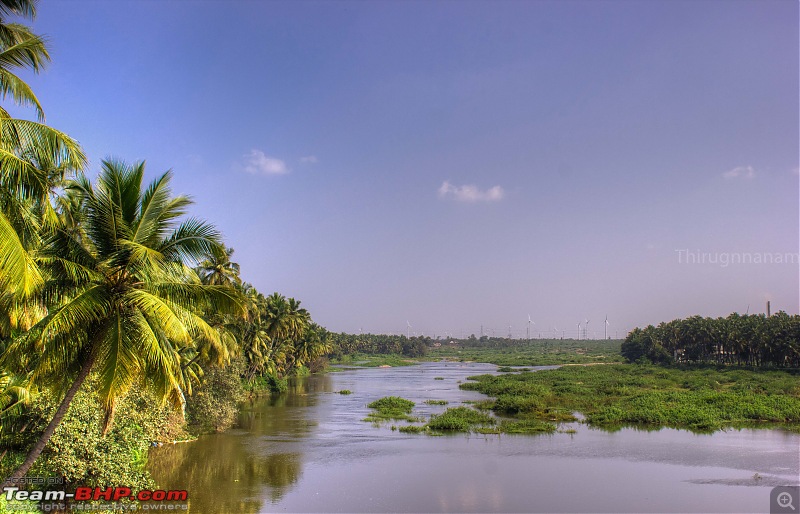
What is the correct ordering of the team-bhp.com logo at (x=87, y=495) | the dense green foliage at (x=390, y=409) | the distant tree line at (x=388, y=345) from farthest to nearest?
the distant tree line at (x=388, y=345), the dense green foliage at (x=390, y=409), the team-bhp.com logo at (x=87, y=495)

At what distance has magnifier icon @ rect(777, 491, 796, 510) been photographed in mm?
19391

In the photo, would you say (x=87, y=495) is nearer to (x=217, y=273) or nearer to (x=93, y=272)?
(x=93, y=272)

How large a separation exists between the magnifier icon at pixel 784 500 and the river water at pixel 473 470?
0.47m

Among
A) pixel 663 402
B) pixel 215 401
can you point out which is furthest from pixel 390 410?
pixel 663 402

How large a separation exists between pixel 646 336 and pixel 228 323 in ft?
272

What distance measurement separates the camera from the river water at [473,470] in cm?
1967

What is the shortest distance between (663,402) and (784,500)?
23.5 meters

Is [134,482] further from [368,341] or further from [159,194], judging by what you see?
[368,341]

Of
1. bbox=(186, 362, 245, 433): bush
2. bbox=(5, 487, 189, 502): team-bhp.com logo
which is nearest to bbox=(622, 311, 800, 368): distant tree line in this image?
bbox=(186, 362, 245, 433): bush

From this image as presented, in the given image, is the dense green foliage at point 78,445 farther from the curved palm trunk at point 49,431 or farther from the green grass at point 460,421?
the green grass at point 460,421

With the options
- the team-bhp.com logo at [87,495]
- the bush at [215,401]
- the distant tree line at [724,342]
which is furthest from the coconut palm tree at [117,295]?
the distant tree line at [724,342]

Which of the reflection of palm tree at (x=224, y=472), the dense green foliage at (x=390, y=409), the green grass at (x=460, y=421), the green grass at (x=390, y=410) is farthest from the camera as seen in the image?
the dense green foliage at (x=390, y=409)

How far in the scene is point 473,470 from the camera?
24.3 meters

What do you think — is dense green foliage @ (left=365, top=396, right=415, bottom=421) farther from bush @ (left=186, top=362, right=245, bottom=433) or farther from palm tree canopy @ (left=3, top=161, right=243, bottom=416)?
palm tree canopy @ (left=3, top=161, right=243, bottom=416)
